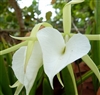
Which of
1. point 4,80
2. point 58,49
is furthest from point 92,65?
point 4,80

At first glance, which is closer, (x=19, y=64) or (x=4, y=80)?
(x=19, y=64)

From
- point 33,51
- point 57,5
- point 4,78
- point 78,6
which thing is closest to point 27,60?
point 33,51

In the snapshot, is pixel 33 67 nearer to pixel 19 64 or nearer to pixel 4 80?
pixel 19 64

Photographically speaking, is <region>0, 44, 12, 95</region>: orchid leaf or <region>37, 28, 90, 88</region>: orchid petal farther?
<region>0, 44, 12, 95</region>: orchid leaf

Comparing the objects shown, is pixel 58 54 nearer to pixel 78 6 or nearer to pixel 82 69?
pixel 82 69

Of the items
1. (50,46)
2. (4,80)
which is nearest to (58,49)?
(50,46)

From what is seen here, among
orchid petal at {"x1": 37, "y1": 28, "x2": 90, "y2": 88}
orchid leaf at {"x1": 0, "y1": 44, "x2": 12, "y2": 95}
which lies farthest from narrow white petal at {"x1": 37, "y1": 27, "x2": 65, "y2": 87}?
orchid leaf at {"x1": 0, "y1": 44, "x2": 12, "y2": 95}

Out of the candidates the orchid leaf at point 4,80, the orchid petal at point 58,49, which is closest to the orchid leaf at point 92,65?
the orchid petal at point 58,49

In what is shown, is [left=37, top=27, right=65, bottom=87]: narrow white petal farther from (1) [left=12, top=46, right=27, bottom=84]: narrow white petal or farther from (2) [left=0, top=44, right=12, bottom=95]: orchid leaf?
(2) [left=0, top=44, right=12, bottom=95]: orchid leaf
